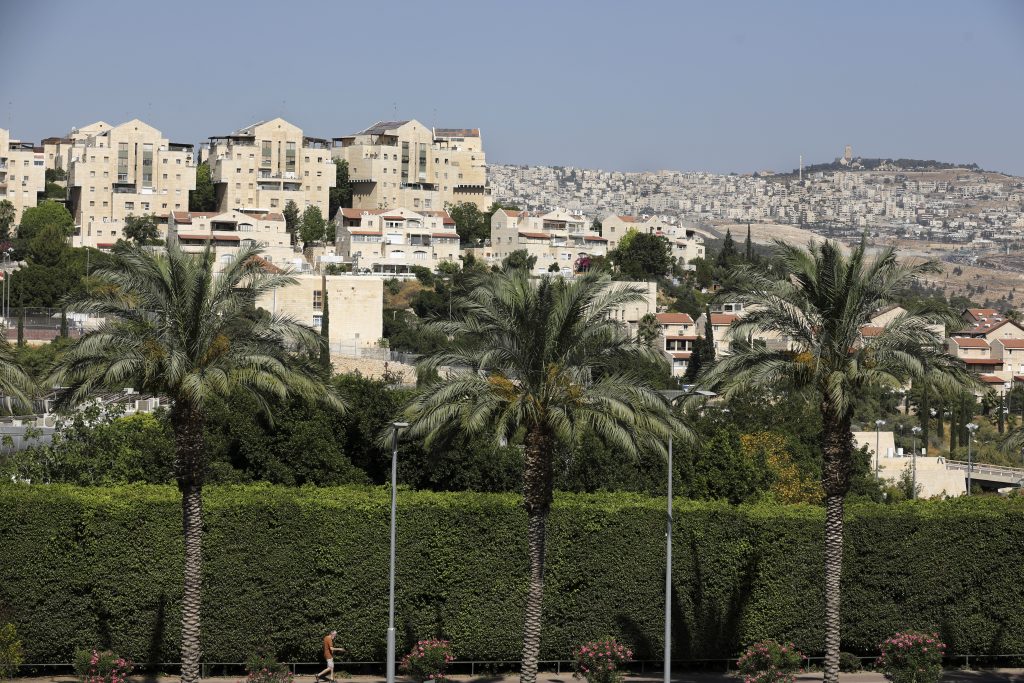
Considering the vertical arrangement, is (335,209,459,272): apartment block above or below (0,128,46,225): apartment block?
below

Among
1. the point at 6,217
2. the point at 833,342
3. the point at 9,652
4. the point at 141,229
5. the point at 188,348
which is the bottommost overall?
the point at 9,652

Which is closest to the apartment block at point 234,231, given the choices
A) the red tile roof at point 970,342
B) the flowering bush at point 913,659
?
the red tile roof at point 970,342

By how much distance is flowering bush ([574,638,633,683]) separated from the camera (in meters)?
26.0

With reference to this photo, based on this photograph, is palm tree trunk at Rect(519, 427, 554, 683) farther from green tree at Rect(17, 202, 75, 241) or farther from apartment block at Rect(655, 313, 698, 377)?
green tree at Rect(17, 202, 75, 241)

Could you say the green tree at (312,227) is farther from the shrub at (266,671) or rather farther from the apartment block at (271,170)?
the shrub at (266,671)

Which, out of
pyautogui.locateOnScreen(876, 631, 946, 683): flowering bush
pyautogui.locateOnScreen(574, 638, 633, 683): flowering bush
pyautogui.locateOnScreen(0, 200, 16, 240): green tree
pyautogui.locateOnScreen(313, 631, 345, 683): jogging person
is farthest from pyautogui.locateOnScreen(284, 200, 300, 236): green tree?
pyautogui.locateOnScreen(876, 631, 946, 683): flowering bush

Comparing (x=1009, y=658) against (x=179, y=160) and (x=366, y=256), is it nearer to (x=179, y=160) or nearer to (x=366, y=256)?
(x=366, y=256)

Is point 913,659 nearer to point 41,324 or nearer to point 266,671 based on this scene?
point 266,671

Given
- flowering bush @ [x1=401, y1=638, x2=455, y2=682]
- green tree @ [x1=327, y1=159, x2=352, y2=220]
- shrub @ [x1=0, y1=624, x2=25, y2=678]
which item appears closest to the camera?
shrub @ [x1=0, y1=624, x2=25, y2=678]

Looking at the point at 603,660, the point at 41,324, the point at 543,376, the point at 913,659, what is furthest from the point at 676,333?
the point at 543,376

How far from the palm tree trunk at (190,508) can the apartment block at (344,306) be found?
223 feet

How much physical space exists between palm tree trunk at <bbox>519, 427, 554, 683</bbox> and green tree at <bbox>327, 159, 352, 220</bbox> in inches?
4772

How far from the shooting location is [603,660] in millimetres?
26094

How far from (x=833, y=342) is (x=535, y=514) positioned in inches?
189
